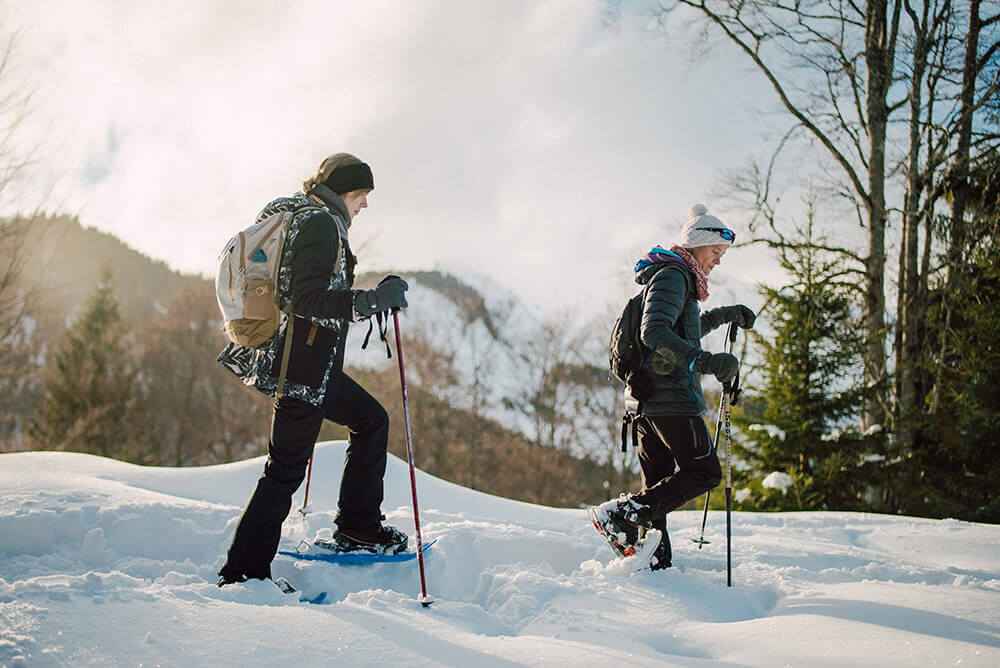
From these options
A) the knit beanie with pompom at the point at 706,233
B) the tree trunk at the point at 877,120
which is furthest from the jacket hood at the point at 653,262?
the tree trunk at the point at 877,120

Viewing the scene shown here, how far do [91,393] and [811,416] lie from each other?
27082mm

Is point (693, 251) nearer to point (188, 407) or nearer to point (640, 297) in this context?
point (640, 297)

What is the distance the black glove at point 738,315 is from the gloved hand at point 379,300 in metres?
1.99

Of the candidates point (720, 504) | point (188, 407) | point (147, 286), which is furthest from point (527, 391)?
point (147, 286)

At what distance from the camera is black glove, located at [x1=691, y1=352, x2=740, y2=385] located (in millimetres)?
2787

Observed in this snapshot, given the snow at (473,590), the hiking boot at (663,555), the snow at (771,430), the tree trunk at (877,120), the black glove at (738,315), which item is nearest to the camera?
the snow at (473,590)

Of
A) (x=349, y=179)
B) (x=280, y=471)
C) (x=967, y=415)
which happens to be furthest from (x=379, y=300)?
(x=967, y=415)

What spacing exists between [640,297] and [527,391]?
23408 millimetres

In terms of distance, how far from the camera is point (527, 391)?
26344mm

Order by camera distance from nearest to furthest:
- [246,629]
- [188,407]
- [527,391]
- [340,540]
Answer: [246,629]
[340,540]
[527,391]
[188,407]

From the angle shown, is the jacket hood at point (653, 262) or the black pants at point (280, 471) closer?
the black pants at point (280, 471)

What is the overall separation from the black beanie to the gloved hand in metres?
0.58

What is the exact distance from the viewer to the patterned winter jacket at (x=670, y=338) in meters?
2.79

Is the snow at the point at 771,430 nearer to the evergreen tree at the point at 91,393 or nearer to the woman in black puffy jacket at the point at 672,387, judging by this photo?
the woman in black puffy jacket at the point at 672,387
